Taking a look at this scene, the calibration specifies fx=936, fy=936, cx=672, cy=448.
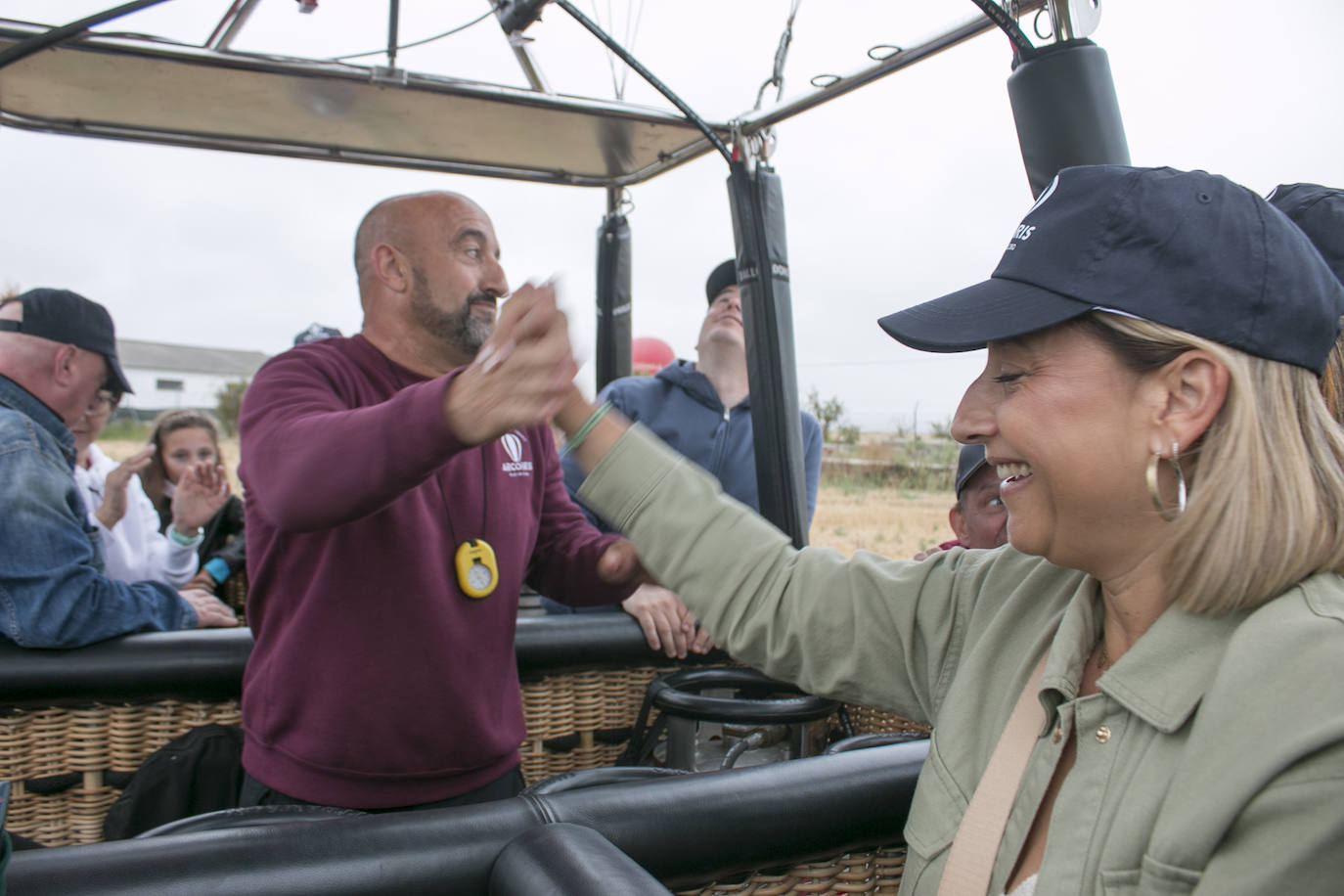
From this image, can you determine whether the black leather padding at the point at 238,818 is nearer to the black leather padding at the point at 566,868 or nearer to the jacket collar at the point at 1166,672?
the black leather padding at the point at 566,868

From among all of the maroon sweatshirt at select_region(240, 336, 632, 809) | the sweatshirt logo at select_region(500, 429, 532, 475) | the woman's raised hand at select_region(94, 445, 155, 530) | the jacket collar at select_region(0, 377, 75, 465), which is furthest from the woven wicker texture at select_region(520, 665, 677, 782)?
the woman's raised hand at select_region(94, 445, 155, 530)

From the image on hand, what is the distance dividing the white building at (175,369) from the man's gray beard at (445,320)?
42754 mm

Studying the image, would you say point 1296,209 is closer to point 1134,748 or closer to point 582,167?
point 1134,748

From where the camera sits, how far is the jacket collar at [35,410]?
225 centimetres

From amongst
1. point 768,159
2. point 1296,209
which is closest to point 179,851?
point 1296,209

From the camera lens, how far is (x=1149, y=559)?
0.98 m

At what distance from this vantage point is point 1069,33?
1.55 meters

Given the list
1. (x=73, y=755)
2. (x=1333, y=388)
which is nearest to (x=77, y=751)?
(x=73, y=755)

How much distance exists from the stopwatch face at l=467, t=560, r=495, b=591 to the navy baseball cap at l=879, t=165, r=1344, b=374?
1.07m

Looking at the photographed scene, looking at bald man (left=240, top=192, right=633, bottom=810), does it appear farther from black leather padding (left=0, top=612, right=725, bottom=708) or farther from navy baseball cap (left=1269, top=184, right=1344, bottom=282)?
navy baseball cap (left=1269, top=184, right=1344, bottom=282)

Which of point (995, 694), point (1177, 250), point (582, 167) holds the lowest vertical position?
point (995, 694)

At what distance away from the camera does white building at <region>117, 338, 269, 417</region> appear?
4306cm

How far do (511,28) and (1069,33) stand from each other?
119 cm

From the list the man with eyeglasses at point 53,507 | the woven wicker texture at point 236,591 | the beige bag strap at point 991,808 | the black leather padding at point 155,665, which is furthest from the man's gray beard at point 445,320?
the woven wicker texture at point 236,591
